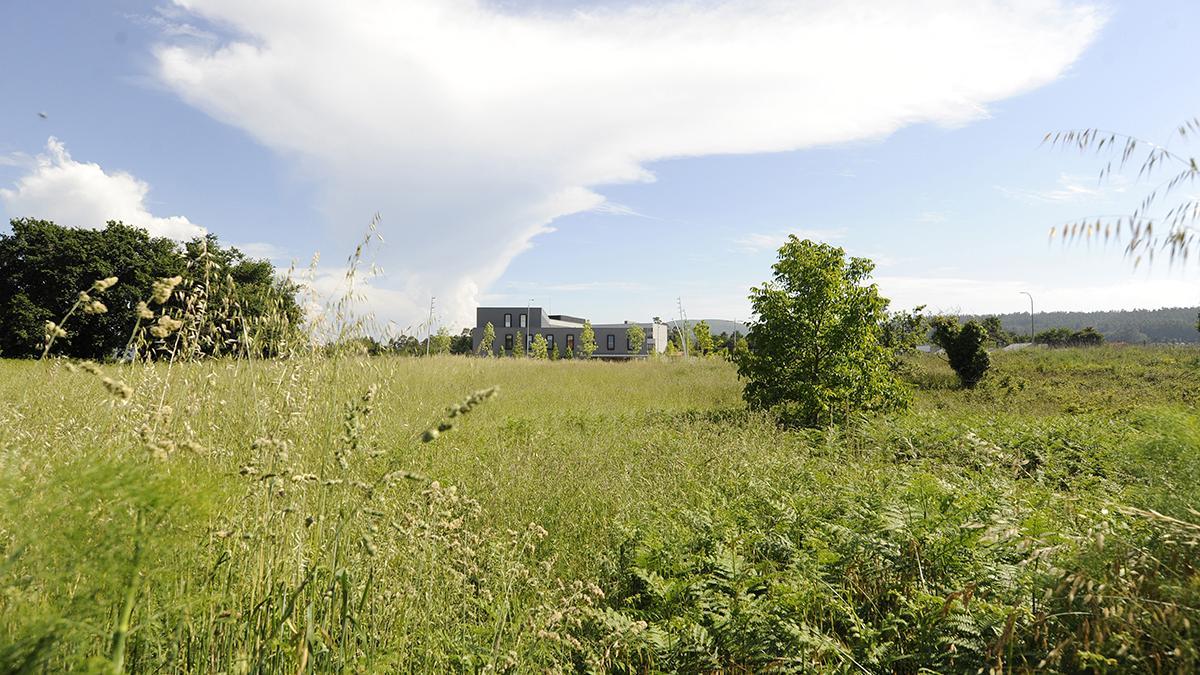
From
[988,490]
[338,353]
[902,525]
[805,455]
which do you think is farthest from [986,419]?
[338,353]

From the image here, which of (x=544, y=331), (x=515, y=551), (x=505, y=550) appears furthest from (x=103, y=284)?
(x=544, y=331)

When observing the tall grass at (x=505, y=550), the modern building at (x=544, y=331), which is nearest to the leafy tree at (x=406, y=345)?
the tall grass at (x=505, y=550)

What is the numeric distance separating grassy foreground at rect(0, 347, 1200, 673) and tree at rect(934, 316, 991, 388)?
1304cm

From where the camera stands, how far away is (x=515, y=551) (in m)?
3.34

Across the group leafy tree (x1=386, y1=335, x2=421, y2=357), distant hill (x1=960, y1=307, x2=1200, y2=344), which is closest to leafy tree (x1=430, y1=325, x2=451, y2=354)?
leafy tree (x1=386, y1=335, x2=421, y2=357)

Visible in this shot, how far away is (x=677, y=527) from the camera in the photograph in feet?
14.2

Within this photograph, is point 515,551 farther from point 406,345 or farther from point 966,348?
point 966,348

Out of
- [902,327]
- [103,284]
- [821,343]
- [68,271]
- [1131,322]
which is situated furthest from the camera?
[1131,322]

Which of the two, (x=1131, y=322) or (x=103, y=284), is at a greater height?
(x=1131, y=322)

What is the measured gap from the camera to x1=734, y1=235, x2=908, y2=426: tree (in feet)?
36.2

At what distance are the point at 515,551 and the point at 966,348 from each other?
63.3ft

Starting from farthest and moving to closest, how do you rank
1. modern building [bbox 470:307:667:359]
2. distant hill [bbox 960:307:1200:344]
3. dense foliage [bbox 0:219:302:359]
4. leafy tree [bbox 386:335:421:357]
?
distant hill [bbox 960:307:1200:344] → modern building [bbox 470:307:667:359] → dense foliage [bbox 0:219:302:359] → leafy tree [bbox 386:335:421:357]

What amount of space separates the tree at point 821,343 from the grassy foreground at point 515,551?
4.24 metres

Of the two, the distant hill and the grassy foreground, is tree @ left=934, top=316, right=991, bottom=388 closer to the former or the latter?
the grassy foreground
